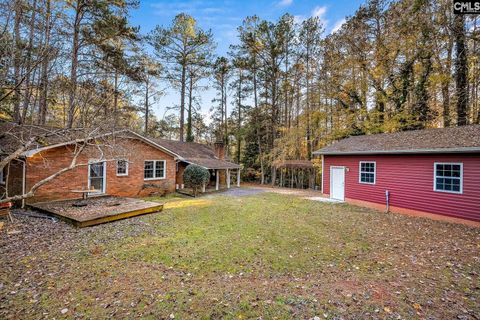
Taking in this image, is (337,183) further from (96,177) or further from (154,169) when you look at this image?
(96,177)

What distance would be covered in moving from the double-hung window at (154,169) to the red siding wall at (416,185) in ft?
35.2

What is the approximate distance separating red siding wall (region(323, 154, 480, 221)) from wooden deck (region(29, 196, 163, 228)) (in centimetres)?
969

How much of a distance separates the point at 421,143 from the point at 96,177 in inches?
581

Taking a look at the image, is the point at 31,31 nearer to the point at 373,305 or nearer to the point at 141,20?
the point at 141,20

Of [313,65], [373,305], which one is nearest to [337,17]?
[313,65]

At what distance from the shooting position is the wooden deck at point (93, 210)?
703cm

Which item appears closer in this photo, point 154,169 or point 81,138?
point 81,138

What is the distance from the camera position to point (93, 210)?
8.09m

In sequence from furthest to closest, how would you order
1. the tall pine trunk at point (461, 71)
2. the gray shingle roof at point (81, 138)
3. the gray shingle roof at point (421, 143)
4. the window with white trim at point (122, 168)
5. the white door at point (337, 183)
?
the white door at point (337, 183)
the window with white trim at point (122, 168)
the tall pine trunk at point (461, 71)
the gray shingle roof at point (421, 143)
the gray shingle roof at point (81, 138)

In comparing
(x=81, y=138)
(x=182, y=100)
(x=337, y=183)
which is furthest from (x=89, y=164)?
(x=182, y=100)

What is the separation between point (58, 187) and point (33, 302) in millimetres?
8255

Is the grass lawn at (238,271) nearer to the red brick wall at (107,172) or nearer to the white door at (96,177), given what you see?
the red brick wall at (107,172)

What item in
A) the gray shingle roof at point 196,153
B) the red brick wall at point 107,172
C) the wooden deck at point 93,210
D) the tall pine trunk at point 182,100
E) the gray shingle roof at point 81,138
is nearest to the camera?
the wooden deck at point 93,210

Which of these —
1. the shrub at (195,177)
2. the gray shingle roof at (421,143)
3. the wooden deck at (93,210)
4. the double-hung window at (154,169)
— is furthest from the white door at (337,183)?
the double-hung window at (154,169)
